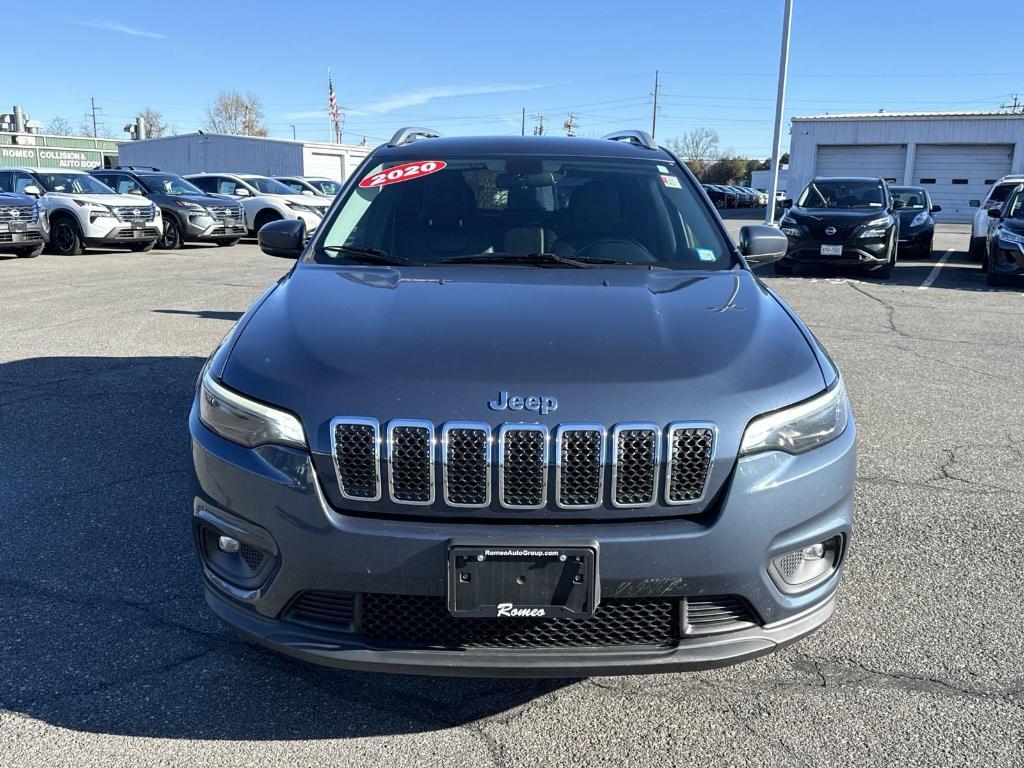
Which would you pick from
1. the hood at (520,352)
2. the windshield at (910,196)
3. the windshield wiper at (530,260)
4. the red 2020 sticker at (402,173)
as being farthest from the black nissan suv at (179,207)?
the hood at (520,352)

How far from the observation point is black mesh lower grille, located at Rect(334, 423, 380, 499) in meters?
2.27

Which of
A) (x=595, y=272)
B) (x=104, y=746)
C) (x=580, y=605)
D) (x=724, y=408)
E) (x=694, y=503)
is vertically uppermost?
(x=595, y=272)

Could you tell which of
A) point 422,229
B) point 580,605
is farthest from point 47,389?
point 580,605

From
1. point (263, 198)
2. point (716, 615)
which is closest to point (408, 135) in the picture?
point (716, 615)

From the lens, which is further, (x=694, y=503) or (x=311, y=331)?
(x=311, y=331)

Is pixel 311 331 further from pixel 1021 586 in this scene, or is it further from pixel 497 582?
pixel 1021 586

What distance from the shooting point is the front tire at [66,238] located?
57.0 ft

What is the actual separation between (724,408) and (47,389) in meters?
5.49

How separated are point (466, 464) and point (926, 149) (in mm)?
44655

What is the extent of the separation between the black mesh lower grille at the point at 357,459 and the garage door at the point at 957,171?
1714 inches

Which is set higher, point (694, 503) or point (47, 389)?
point (694, 503)

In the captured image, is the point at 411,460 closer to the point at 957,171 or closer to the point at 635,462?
the point at 635,462

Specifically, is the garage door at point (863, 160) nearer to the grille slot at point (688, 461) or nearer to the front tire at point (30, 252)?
the front tire at point (30, 252)

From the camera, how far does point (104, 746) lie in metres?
2.44
